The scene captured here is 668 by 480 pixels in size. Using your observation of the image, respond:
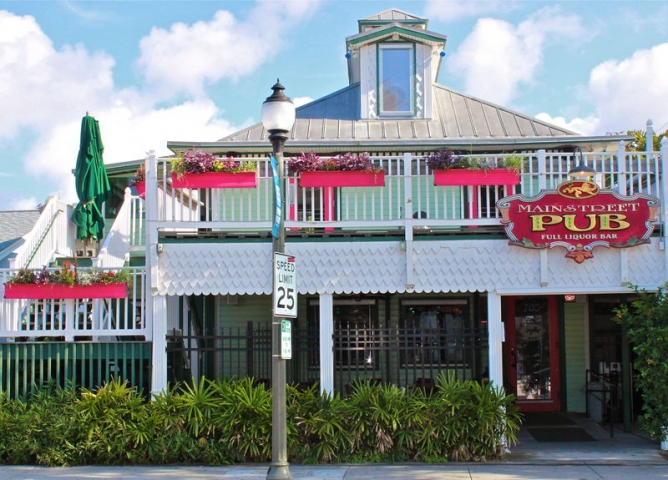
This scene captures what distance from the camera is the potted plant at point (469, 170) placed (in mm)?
11047

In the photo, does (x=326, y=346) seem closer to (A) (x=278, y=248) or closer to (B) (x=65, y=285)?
(A) (x=278, y=248)

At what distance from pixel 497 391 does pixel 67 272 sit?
6356 mm

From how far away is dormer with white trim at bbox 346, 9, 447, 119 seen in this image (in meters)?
16.2

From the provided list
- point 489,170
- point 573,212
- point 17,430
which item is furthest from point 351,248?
point 17,430

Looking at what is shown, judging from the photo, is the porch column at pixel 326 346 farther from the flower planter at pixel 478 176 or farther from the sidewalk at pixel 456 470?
the flower planter at pixel 478 176

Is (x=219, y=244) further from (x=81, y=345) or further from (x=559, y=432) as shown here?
(x=559, y=432)

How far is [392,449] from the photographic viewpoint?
413 inches

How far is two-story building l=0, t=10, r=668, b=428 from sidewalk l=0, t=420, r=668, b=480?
4.03ft

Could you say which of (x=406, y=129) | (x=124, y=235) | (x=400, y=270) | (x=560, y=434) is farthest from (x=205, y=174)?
(x=560, y=434)

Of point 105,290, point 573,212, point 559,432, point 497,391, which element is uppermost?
point 573,212

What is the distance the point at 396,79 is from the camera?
16.3 metres

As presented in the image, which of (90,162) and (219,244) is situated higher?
Result: (90,162)

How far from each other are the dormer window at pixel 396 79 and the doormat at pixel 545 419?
21.3 feet

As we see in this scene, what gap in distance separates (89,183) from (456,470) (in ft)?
26.9
